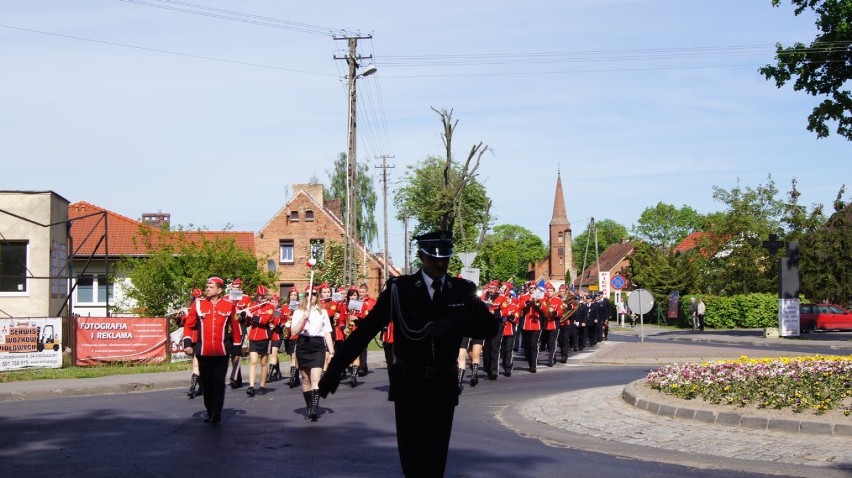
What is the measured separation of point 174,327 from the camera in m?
25.1

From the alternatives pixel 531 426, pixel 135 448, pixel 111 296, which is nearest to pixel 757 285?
pixel 111 296

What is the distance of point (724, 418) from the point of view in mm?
11391

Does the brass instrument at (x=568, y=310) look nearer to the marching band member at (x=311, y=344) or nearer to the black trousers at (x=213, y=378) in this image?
the marching band member at (x=311, y=344)

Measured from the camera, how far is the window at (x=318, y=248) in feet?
210

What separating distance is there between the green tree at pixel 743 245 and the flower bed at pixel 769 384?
39196mm

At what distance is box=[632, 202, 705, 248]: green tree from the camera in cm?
12175

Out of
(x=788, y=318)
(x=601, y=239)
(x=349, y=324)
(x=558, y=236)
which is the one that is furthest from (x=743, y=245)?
(x=601, y=239)

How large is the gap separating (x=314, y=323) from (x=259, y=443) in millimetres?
3330

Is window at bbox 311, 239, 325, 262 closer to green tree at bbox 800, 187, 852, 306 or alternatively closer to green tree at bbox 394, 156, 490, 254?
green tree at bbox 394, 156, 490, 254

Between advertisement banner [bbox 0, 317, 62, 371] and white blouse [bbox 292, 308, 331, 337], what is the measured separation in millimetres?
10868

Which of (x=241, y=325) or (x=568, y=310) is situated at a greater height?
(x=568, y=310)

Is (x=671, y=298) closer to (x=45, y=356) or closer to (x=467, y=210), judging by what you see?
(x=467, y=210)

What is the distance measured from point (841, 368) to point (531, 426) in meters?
4.05

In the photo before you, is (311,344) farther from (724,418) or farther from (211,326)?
(724,418)
